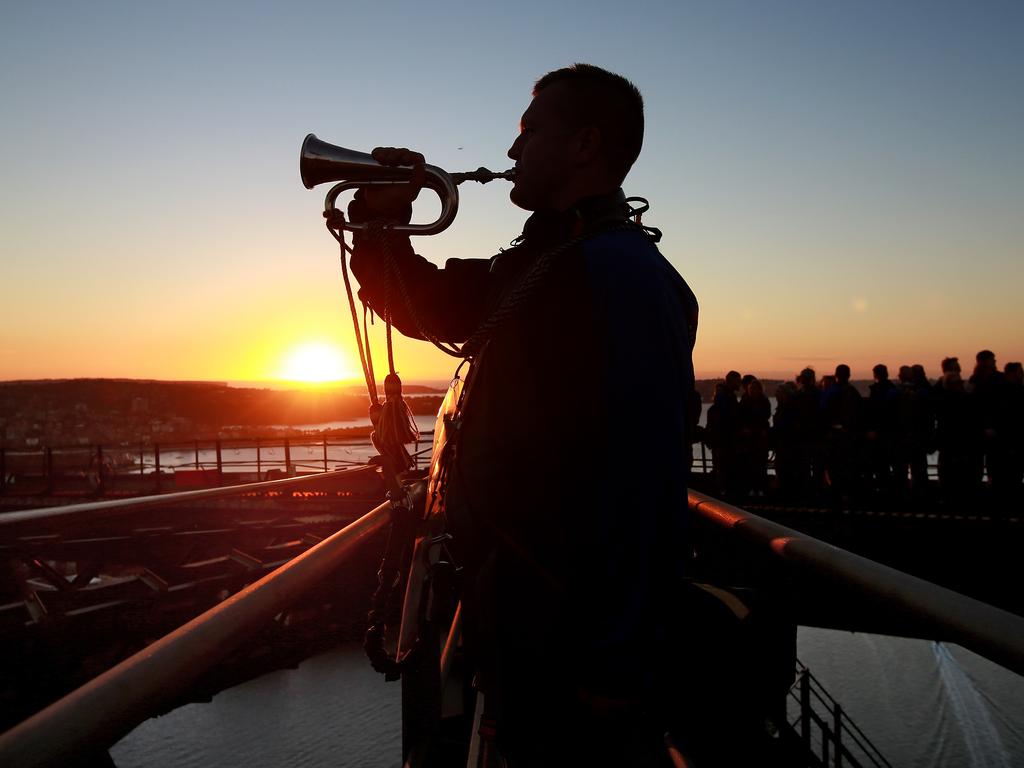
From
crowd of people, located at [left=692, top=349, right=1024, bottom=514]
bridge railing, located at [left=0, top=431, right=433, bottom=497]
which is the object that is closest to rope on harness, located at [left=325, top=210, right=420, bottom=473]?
crowd of people, located at [left=692, top=349, right=1024, bottom=514]

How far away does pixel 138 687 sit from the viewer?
2.47 ft

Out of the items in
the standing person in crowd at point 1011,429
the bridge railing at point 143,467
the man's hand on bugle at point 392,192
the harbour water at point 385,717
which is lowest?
the harbour water at point 385,717

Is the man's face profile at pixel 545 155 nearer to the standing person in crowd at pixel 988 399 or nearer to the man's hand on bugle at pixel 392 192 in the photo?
the man's hand on bugle at pixel 392 192

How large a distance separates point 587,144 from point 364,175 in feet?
1.89

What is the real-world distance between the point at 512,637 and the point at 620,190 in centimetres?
95

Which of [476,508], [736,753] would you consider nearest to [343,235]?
[476,508]

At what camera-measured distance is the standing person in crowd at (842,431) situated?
9219 millimetres

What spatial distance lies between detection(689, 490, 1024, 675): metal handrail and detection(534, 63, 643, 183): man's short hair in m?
0.88

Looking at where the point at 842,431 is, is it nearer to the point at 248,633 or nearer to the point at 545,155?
the point at 545,155

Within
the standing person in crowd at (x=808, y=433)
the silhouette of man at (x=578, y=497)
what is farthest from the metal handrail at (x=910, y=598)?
the standing person in crowd at (x=808, y=433)

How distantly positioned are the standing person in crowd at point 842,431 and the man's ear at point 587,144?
8875 millimetres

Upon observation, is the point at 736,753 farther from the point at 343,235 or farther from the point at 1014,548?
the point at 1014,548

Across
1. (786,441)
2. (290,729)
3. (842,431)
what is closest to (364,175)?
(842,431)

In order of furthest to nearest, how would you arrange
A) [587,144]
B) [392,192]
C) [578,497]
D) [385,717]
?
[385,717] < [392,192] < [587,144] < [578,497]
